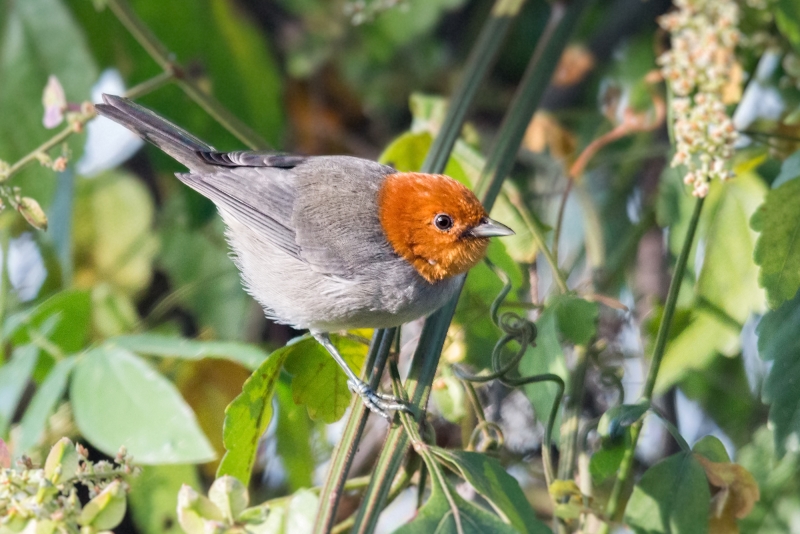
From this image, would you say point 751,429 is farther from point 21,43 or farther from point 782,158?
point 21,43

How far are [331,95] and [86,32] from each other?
1.31 m

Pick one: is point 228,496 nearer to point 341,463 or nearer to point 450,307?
point 341,463

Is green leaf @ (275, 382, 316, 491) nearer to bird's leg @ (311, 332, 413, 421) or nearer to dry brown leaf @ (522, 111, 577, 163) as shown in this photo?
bird's leg @ (311, 332, 413, 421)

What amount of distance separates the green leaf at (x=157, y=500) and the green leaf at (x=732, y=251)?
1.66m

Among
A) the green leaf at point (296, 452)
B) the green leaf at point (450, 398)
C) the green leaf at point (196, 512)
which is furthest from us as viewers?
the green leaf at point (296, 452)

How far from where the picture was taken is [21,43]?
9.04 ft

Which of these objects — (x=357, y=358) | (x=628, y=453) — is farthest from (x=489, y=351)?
(x=628, y=453)

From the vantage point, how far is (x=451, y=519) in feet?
4.60

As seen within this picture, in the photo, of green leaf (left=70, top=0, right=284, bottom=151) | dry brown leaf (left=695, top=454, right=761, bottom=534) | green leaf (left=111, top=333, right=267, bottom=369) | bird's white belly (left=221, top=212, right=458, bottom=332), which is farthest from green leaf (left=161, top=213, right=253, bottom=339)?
dry brown leaf (left=695, top=454, right=761, bottom=534)

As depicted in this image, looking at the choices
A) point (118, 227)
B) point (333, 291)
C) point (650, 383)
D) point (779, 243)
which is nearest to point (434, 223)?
point (333, 291)

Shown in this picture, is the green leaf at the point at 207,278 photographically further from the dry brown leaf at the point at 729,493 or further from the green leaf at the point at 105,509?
the dry brown leaf at the point at 729,493

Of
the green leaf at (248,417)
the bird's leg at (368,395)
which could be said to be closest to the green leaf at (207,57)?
the bird's leg at (368,395)

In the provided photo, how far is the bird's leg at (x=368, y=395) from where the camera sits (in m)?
1.62

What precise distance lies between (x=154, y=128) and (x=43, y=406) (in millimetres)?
856
